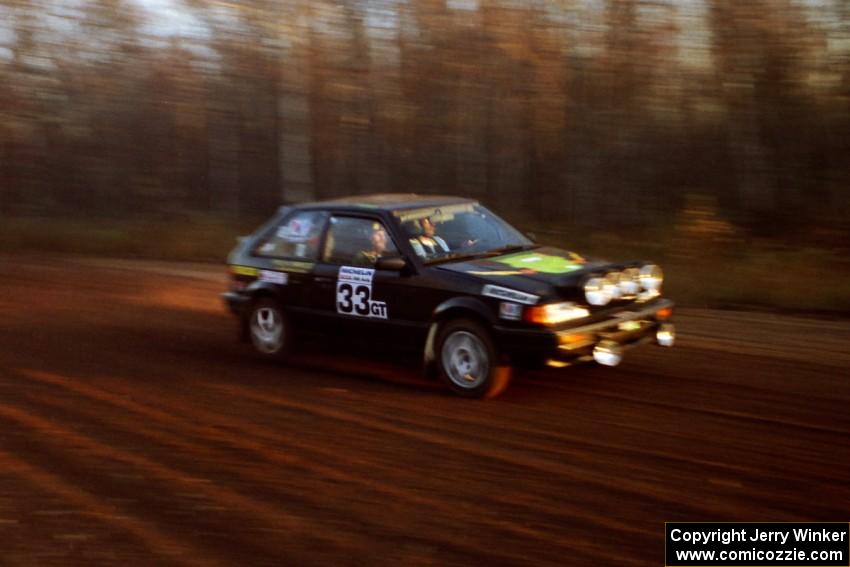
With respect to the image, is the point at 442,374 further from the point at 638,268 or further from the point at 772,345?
the point at 772,345

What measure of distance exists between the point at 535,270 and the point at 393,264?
1.13 metres

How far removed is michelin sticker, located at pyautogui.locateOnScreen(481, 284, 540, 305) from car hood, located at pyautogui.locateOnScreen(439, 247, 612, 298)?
4cm

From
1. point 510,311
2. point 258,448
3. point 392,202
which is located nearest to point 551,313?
point 510,311

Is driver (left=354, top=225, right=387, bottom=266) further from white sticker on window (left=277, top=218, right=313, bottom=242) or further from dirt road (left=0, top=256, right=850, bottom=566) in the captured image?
dirt road (left=0, top=256, right=850, bottom=566)

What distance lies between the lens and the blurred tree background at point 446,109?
17.4 meters

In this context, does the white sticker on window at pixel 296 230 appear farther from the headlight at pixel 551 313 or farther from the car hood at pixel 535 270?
the headlight at pixel 551 313

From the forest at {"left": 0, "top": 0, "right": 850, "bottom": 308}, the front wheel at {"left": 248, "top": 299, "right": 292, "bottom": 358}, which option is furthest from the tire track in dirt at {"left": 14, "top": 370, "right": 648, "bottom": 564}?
the forest at {"left": 0, "top": 0, "right": 850, "bottom": 308}

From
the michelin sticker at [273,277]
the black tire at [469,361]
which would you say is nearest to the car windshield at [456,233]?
the black tire at [469,361]

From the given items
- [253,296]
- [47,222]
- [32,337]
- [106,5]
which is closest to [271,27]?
[106,5]

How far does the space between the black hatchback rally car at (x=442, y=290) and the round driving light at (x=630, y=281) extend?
1cm

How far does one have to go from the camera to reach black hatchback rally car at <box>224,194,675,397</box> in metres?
6.98

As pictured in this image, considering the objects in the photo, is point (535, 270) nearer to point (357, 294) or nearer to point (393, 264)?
point (393, 264)

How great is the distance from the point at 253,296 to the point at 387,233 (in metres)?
1.76

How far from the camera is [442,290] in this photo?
290 inches
